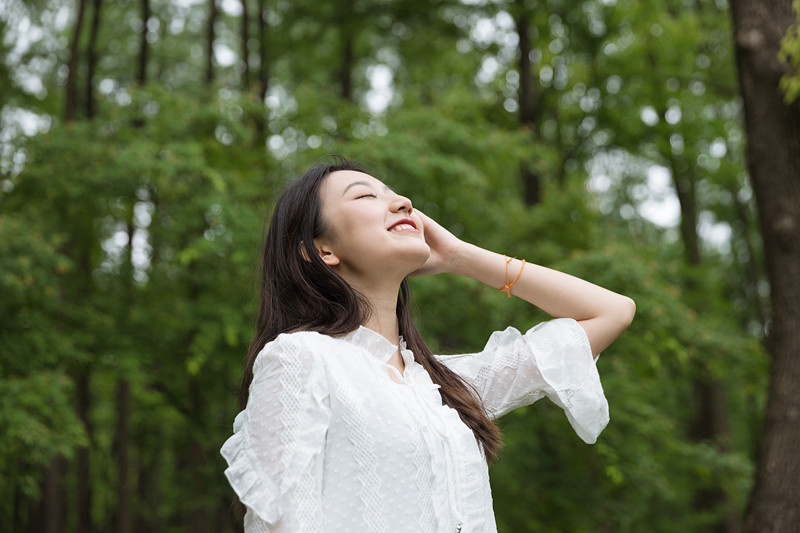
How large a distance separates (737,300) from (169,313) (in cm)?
1331

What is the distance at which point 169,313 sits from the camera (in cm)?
648

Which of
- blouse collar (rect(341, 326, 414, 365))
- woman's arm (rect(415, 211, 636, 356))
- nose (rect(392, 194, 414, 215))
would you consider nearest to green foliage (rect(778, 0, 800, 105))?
woman's arm (rect(415, 211, 636, 356))

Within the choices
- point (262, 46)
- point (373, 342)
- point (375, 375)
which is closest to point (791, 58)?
point (373, 342)

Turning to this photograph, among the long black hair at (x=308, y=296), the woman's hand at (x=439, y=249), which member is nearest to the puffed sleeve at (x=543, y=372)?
the long black hair at (x=308, y=296)

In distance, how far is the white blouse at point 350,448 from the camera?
150 centimetres

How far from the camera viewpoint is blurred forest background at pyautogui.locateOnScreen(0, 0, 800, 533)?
5441 millimetres

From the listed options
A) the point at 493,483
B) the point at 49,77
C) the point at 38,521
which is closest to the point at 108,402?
the point at 38,521

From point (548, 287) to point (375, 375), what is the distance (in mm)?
655

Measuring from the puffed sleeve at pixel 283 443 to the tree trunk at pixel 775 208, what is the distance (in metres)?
3.34

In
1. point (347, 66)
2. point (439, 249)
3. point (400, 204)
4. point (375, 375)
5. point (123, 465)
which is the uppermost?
point (347, 66)

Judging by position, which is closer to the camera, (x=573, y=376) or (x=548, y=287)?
(x=573, y=376)

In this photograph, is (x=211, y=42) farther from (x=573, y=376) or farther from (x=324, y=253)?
(x=573, y=376)

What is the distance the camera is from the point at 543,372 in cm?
207

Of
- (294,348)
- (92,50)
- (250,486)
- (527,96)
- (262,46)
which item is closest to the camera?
(250,486)
